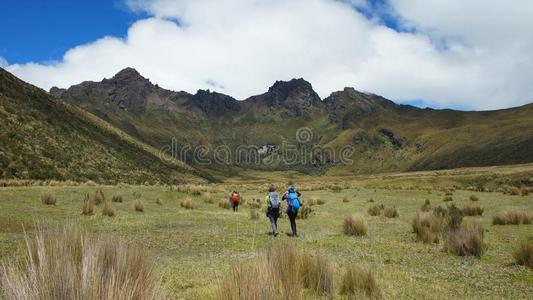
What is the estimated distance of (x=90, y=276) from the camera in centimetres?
412

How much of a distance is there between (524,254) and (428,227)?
5.77m

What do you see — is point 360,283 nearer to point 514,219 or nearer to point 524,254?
point 524,254

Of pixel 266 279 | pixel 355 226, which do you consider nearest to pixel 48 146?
pixel 355 226

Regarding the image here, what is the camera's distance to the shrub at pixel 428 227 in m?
16.4

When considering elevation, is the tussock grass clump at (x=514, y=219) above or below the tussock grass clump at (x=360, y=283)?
below

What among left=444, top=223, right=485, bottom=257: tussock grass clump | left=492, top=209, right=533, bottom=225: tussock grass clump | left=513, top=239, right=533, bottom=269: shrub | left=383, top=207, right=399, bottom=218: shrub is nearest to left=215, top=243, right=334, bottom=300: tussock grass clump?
left=513, top=239, right=533, bottom=269: shrub

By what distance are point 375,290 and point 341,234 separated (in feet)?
35.4

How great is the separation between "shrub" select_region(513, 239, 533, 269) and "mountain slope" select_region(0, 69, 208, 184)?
146 feet

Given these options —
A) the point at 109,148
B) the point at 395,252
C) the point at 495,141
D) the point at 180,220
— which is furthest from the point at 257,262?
the point at 495,141

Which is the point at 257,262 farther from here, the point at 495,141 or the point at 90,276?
the point at 495,141

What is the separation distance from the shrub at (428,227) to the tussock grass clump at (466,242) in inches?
69.4

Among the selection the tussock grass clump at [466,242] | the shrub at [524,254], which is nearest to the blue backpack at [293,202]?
the tussock grass clump at [466,242]

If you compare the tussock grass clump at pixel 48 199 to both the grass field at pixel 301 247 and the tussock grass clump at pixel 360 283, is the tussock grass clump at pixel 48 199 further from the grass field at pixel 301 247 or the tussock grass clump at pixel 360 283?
the tussock grass clump at pixel 360 283

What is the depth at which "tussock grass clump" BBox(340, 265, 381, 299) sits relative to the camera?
8.50 metres
